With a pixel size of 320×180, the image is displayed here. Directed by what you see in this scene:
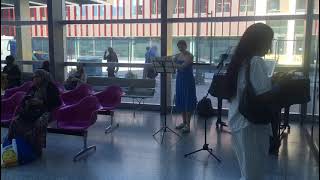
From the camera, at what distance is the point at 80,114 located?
4445 millimetres

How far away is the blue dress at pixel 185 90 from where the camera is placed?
5.17 m

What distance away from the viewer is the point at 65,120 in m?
4.46

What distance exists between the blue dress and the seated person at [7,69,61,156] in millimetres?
1891

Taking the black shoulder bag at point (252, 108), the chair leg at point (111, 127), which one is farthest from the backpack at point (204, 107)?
the black shoulder bag at point (252, 108)

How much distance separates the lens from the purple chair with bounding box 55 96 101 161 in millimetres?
4371

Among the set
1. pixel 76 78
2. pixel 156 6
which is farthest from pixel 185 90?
pixel 76 78

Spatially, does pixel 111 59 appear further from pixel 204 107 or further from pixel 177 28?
pixel 204 107

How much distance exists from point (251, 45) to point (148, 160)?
2.49 meters

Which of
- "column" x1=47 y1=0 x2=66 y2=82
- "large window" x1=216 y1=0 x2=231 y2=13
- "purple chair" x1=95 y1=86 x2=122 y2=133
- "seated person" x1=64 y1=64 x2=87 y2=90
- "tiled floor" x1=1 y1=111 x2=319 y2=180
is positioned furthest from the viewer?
"column" x1=47 y1=0 x2=66 y2=82

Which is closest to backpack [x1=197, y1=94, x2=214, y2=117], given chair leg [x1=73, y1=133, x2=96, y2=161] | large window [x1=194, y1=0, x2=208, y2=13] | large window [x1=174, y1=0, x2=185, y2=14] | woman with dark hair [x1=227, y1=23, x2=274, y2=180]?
large window [x1=194, y1=0, x2=208, y2=13]

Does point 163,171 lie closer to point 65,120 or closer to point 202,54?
point 65,120

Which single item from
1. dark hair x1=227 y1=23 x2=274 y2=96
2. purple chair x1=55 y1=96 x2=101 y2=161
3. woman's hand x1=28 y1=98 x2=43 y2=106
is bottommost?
purple chair x1=55 y1=96 x2=101 y2=161

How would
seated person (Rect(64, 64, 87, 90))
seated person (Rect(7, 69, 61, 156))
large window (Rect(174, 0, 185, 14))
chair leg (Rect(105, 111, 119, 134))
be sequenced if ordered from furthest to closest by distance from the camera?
1. large window (Rect(174, 0, 185, 14))
2. seated person (Rect(64, 64, 87, 90))
3. chair leg (Rect(105, 111, 119, 134))
4. seated person (Rect(7, 69, 61, 156))

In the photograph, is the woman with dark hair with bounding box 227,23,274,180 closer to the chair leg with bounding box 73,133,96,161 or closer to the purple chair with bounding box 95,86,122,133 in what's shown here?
the chair leg with bounding box 73,133,96,161
